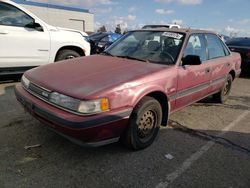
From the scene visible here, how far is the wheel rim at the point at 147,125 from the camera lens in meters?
3.21

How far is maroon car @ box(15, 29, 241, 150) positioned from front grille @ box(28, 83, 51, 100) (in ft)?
0.04

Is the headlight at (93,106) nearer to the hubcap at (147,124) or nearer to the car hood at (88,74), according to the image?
the car hood at (88,74)

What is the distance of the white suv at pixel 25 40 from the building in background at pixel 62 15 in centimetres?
2942

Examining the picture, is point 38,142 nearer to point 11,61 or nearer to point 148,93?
point 148,93

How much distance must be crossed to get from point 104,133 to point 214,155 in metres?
1.57

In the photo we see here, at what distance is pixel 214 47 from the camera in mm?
4895

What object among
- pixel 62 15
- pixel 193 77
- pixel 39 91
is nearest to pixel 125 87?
pixel 39 91

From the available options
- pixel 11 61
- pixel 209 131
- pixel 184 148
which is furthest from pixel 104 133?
pixel 11 61

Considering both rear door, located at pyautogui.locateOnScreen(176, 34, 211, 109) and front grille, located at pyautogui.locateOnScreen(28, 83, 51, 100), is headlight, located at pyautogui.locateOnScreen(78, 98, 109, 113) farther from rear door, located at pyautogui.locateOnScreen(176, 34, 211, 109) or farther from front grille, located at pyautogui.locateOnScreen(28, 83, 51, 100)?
rear door, located at pyautogui.locateOnScreen(176, 34, 211, 109)

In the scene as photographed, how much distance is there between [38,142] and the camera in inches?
130

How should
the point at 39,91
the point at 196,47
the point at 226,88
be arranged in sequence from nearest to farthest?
the point at 39,91 < the point at 196,47 < the point at 226,88

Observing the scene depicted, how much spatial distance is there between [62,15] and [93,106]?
125ft

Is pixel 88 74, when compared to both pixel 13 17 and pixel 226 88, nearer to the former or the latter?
pixel 13 17

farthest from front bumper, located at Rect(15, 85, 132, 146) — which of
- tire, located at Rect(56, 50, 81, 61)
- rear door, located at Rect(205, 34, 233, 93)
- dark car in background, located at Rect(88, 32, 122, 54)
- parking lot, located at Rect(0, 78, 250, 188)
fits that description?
dark car in background, located at Rect(88, 32, 122, 54)
